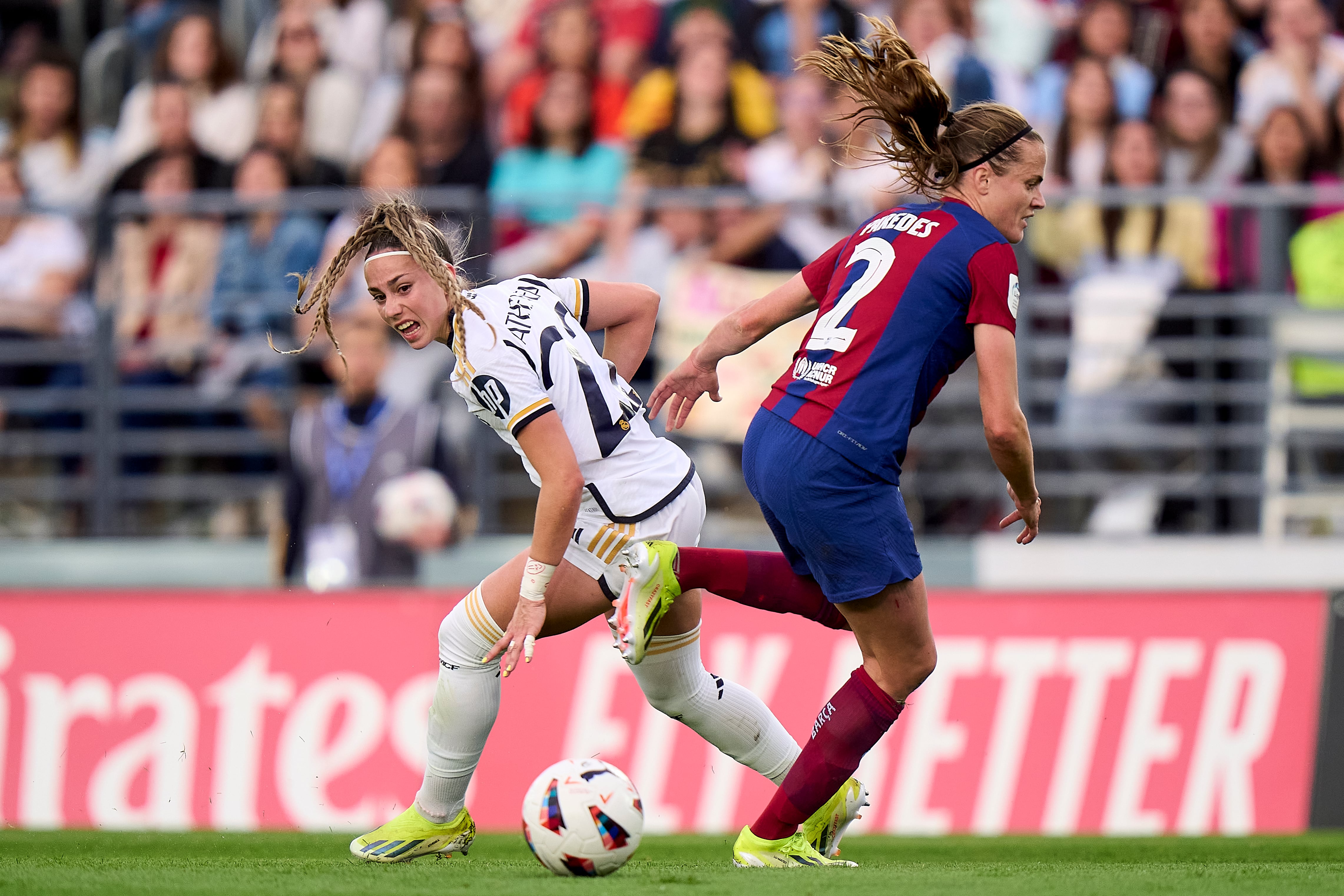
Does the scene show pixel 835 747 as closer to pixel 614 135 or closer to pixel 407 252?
pixel 407 252

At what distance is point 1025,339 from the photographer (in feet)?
26.4

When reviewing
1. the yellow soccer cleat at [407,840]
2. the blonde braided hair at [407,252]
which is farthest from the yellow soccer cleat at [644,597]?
the yellow soccer cleat at [407,840]

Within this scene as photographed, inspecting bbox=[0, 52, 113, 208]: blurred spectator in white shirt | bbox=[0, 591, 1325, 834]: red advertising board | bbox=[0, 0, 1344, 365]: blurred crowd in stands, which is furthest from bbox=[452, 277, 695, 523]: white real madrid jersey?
bbox=[0, 52, 113, 208]: blurred spectator in white shirt

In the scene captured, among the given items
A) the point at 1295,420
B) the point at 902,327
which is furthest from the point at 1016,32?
the point at 902,327

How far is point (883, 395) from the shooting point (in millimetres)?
4145

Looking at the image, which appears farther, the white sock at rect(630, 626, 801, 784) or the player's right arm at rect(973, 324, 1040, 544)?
the white sock at rect(630, 626, 801, 784)

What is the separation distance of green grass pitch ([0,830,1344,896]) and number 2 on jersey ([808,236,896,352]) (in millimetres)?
1387

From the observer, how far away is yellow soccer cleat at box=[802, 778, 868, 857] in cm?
449

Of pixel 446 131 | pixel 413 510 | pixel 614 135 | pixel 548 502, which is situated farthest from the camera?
pixel 614 135

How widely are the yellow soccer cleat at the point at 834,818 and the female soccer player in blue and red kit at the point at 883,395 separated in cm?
5

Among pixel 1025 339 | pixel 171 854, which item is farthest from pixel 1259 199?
pixel 171 854

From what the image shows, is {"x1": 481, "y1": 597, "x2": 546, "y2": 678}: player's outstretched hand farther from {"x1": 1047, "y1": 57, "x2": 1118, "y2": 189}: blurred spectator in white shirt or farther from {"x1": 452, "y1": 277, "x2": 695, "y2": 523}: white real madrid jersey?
{"x1": 1047, "y1": 57, "x2": 1118, "y2": 189}: blurred spectator in white shirt

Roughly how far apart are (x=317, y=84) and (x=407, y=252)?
510 cm

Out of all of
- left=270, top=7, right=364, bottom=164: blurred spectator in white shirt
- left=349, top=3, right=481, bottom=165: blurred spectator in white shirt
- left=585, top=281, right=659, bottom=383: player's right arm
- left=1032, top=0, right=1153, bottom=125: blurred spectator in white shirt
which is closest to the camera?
left=585, top=281, right=659, bottom=383: player's right arm
